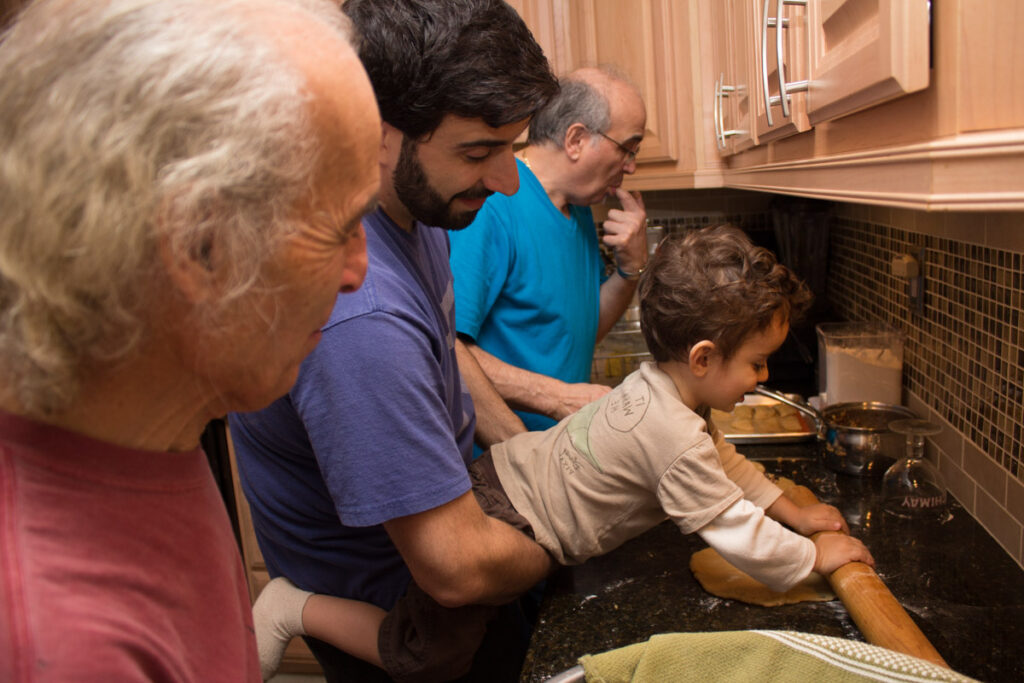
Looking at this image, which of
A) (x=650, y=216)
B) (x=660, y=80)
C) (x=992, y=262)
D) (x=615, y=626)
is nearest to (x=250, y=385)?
(x=615, y=626)

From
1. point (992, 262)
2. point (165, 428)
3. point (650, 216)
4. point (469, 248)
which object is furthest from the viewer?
point (650, 216)

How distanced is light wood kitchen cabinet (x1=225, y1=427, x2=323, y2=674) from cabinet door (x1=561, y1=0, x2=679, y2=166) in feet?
5.48

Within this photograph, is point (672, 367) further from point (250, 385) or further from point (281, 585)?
point (250, 385)

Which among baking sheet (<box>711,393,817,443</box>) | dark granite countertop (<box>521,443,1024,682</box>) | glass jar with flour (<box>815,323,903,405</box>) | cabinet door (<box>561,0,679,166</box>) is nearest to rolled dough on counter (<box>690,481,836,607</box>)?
dark granite countertop (<box>521,443,1024,682</box>)

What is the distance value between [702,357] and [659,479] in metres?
0.21

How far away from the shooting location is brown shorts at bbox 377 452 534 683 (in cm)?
111

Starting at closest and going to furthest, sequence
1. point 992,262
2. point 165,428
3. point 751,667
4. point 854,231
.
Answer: point 165,428, point 751,667, point 992,262, point 854,231

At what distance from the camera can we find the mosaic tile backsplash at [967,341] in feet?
3.96

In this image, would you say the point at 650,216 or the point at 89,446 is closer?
the point at 89,446

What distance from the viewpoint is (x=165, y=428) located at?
52 cm

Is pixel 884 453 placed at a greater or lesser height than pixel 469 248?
lesser

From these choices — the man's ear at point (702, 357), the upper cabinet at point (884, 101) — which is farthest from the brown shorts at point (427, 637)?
the upper cabinet at point (884, 101)

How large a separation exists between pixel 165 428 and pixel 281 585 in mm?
784

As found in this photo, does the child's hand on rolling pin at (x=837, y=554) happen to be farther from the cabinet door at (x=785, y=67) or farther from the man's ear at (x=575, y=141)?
the man's ear at (x=575, y=141)
